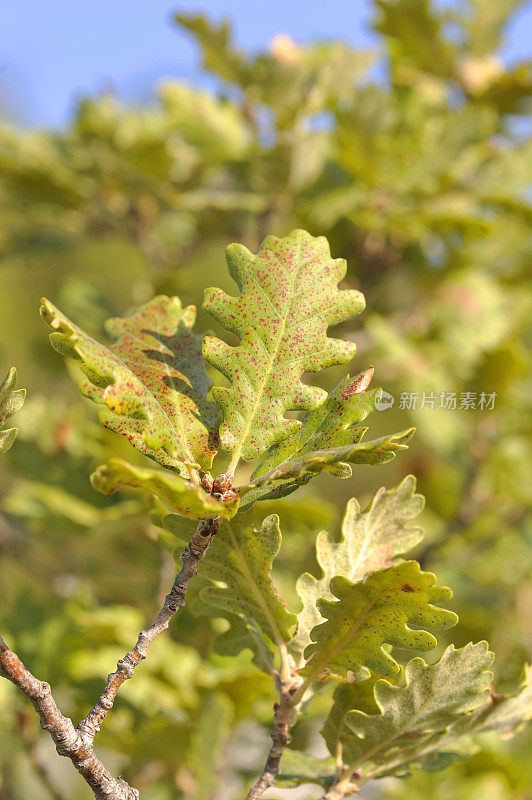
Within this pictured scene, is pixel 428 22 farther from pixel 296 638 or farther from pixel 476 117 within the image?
pixel 296 638

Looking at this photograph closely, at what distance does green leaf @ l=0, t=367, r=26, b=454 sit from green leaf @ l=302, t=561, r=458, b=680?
13.9 inches

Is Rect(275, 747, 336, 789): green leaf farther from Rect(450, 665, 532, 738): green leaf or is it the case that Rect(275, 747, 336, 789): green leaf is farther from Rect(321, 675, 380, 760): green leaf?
Rect(450, 665, 532, 738): green leaf

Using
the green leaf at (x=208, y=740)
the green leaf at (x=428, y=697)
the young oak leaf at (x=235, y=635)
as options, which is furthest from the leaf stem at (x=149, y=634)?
the green leaf at (x=208, y=740)

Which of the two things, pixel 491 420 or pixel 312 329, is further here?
pixel 491 420

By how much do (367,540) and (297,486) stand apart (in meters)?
0.23

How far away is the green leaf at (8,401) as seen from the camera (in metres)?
0.73

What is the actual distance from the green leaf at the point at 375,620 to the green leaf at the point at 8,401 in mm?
354

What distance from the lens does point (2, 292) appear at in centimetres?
395

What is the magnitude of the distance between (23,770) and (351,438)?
6.32ft

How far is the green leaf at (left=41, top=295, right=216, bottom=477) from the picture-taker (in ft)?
2.43

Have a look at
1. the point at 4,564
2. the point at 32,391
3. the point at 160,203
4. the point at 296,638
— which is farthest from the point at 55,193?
the point at 296,638
